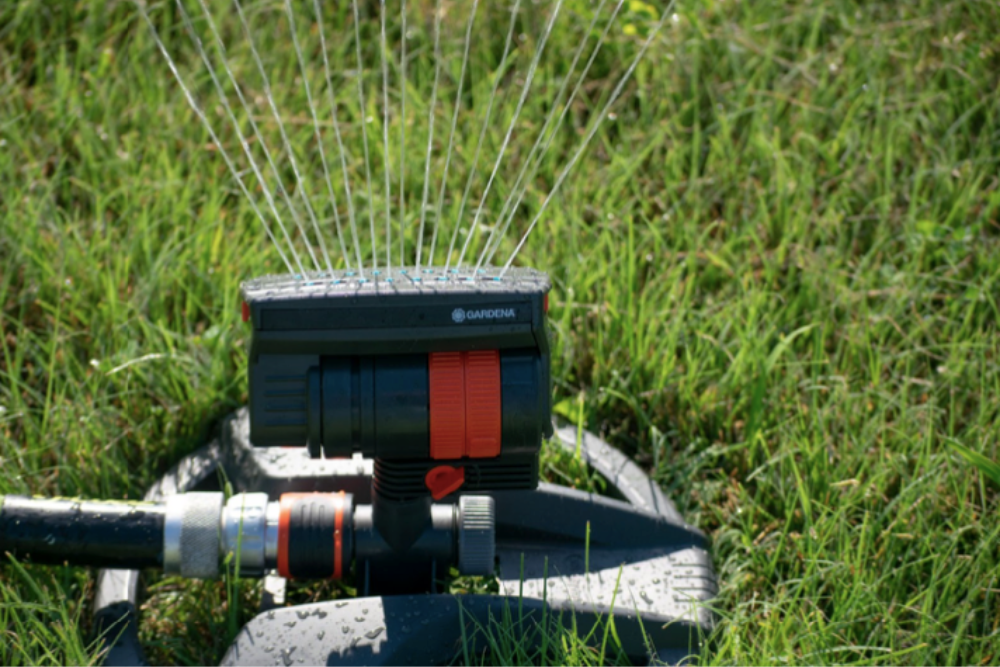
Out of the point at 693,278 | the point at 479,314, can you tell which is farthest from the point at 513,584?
the point at 693,278

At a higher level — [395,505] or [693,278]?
[693,278]

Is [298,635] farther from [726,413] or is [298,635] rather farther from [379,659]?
[726,413]

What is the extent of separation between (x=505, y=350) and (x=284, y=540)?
494 mm

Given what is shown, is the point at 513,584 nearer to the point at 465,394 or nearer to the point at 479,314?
the point at 465,394

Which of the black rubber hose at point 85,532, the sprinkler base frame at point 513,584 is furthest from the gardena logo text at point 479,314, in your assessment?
the black rubber hose at point 85,532

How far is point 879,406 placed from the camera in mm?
2246

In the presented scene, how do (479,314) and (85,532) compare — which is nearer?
(479,314)

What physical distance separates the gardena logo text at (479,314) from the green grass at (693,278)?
1.66 ft

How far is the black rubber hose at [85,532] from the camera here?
5.72 feet

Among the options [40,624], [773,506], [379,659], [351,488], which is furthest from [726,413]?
[40,624]

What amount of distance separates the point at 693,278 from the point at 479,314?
1.14 m

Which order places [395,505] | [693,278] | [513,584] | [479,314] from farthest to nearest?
[693,278] → [513,584] → [395,505] → [479,314]

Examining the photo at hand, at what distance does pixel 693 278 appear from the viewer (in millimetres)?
2518

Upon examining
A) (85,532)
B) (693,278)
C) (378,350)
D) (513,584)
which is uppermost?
(378,350)
